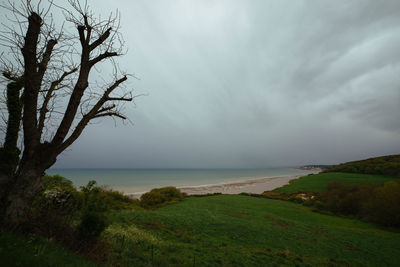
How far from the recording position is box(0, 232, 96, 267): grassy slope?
127 inches

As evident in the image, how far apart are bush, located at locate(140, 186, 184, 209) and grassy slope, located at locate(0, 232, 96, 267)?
75.0 feet

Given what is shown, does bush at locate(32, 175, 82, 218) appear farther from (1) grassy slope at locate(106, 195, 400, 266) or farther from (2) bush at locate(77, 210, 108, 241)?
(1) grassy slope at locate(106, 195, 400, 266)

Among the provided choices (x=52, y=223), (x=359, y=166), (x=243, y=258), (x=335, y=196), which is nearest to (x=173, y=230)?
(x=243, y=258)

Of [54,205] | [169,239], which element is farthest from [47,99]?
[169,239]

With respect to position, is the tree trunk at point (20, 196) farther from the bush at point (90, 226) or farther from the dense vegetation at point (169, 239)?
the bush at point (90, 226)

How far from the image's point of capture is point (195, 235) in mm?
11344

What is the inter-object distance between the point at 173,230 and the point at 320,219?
22.3m

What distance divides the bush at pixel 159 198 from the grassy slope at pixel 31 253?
22855 millimetres

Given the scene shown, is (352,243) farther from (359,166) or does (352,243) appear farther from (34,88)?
(359,166)

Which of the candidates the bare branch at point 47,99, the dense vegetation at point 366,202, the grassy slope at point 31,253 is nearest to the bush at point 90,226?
the grassy slope at point 31,253

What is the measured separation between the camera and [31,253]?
11.8 ft

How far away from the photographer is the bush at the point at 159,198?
87.2ft

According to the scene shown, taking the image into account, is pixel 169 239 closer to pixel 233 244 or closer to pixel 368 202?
pixel 233 244

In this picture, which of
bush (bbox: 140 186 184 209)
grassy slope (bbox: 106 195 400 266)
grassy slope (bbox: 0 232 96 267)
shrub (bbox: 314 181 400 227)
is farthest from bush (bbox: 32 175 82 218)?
shrub (bbox: 314 181 400 227)
